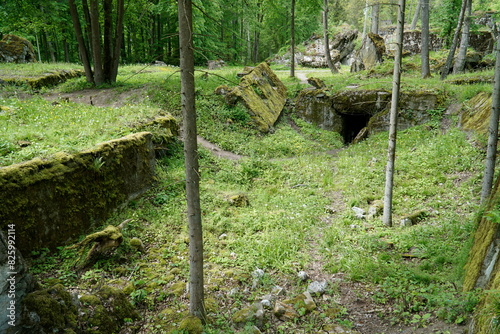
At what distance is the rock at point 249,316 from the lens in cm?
520

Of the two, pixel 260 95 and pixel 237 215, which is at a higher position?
pixel 260 95

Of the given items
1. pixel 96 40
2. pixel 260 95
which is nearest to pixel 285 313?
pixel 260 95

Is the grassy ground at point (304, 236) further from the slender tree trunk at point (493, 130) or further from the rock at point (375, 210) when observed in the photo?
the slender tree trunk at point (493, 130)

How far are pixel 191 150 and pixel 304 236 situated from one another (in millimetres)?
4798

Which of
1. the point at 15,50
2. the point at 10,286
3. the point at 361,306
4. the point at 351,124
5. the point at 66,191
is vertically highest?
the point at 15,50

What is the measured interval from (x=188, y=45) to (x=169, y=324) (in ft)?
14.2

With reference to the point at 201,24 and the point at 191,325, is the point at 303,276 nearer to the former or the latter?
the point at 191,325

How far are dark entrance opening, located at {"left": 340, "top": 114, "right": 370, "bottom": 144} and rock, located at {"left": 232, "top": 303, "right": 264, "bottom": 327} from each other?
14.7 meters

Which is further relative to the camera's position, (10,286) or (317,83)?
(317,83)

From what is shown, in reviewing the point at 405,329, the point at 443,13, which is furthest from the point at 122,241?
the point at 443,13

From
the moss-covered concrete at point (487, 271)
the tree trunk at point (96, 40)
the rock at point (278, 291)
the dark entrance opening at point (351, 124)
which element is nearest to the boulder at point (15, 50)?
the tree trunk at point (96, 40)

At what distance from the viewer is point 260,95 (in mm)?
18844

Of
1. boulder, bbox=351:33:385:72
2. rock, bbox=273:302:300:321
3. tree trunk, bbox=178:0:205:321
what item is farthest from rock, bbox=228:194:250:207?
boulder, bbox=351:33:385:72

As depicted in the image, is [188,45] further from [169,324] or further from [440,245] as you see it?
[440,245]
